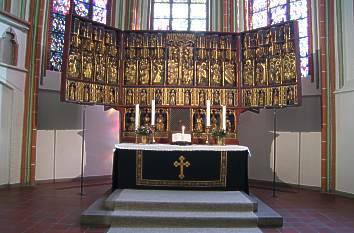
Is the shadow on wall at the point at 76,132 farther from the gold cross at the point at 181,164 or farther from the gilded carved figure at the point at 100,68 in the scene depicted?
the gold cross at the point at 181,164

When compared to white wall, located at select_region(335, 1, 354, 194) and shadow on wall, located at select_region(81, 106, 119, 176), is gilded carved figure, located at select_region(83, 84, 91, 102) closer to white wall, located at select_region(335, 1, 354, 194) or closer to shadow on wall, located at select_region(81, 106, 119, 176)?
shadow on wall, located at select_region(81, 106, 119, 176)

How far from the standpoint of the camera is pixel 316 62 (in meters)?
9.19

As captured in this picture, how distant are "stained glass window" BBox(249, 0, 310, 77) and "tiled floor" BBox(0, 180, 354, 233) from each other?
3612mm

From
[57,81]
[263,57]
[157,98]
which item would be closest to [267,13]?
[263,57]

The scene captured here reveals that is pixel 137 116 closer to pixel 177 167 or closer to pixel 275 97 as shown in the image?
pixel 177 167

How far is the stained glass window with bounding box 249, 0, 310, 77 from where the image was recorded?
9.73 metres

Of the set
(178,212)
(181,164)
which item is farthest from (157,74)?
(178,212)

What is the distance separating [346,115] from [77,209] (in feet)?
21.1

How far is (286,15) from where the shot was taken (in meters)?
10.3

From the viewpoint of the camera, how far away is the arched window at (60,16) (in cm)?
988

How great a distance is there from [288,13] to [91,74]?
237 inches

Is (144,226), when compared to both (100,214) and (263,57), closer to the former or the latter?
(100,214)

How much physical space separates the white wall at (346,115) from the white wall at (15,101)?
7.92 m

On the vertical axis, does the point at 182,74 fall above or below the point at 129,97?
above
